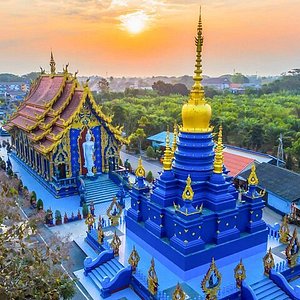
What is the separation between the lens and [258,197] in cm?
1593

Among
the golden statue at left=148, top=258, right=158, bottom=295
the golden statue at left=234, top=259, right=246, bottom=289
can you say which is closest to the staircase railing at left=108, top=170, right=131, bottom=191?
the golden statue at left=148, top=258, right=158, bottom=295

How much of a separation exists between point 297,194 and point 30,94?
81.1 ft

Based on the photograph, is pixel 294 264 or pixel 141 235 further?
pixel 141 235

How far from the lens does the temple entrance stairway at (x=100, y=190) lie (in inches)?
918

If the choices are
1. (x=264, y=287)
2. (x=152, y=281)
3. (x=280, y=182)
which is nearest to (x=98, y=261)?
(x=152, y=281)

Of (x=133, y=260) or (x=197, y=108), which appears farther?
(x=197, y=108)

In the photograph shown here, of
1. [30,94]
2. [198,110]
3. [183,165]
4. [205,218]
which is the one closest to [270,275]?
[205,218]

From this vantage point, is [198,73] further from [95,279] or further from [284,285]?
[95,279]

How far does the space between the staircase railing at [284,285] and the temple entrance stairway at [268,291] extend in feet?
0.38

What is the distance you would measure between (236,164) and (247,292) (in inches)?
634

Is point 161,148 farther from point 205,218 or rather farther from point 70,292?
point 70,292

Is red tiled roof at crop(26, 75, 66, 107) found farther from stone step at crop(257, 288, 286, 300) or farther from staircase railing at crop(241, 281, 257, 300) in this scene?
stone step at crop(257, 288, 286, 300)

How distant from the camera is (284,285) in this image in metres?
13.7

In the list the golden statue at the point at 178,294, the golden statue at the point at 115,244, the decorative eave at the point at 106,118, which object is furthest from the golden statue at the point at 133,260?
the decorative eave at the point at 106,118
